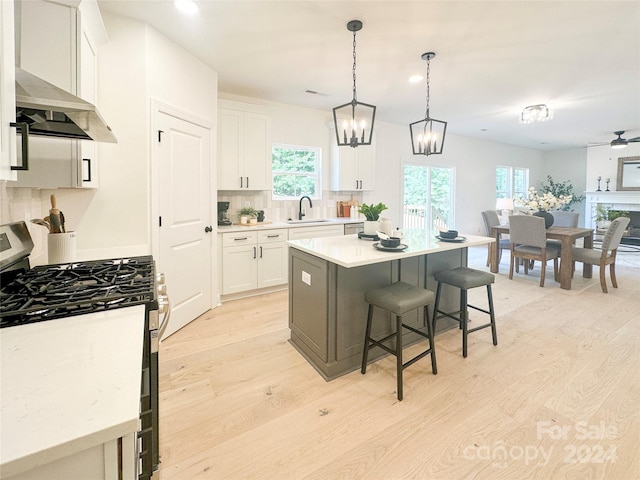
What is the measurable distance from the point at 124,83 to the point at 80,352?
248cm

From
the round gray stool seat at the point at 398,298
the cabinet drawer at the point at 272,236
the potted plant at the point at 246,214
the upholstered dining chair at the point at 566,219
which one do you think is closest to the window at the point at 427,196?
the upholstered dining chair at the point at 566,219

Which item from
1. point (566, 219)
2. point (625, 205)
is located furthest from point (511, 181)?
point (566, 219)

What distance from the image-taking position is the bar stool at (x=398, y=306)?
208 cm

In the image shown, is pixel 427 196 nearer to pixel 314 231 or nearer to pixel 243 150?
pixel 314 231

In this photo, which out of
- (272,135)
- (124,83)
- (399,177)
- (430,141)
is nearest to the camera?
(124,83)

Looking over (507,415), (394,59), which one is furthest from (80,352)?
(394,59)

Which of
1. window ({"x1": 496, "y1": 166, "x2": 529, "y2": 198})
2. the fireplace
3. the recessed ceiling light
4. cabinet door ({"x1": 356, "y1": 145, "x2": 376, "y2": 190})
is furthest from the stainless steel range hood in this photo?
the fireplace

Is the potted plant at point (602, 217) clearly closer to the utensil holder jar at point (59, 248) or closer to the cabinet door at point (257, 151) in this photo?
the cabinet door at point (257, 151)

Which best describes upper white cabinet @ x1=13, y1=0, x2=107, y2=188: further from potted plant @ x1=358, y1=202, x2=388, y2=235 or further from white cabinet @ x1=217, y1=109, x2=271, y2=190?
potted plant @ x1=358, y1=202, x2=388, y2=235

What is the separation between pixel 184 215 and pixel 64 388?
8.60 feet

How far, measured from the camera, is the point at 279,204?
4.90 meters

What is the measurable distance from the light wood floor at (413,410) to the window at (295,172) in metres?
2.53

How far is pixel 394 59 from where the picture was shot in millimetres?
3293

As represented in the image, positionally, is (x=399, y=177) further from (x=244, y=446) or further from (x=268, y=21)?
(x=244, y=446)
